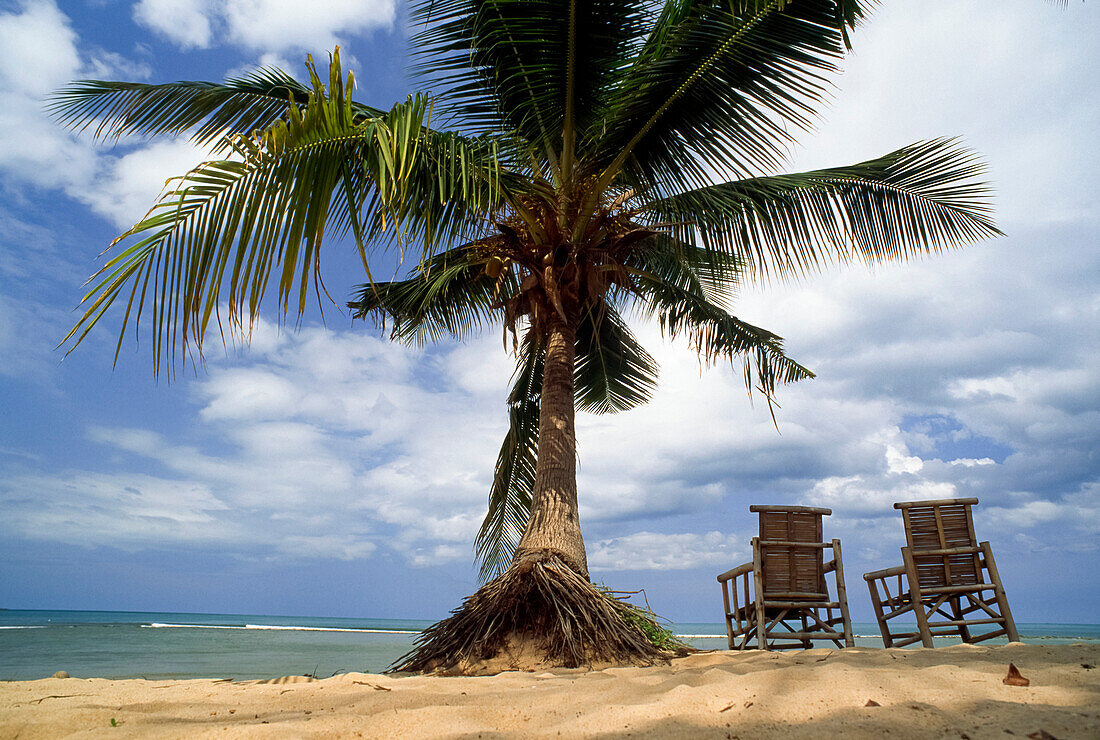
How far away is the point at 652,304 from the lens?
277 inches

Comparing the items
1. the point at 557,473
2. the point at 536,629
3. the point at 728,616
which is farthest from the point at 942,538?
the point at 536,629

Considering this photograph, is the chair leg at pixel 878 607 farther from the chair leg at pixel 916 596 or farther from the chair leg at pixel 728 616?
the chair leg at pixel 728 616

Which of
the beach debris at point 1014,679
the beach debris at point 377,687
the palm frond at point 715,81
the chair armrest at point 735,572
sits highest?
the palm frond at point 715,81

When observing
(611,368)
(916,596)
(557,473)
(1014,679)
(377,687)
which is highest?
(611,368)

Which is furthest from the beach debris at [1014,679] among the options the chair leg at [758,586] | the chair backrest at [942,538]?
the chair backrest at [942,538]

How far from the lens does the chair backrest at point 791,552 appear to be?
5043 mm

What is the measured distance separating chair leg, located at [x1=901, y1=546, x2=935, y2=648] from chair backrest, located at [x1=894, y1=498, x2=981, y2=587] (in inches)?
3.1

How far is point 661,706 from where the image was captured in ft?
6.77

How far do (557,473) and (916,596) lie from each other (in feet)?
9.47

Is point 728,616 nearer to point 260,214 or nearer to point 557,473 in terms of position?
point 557,473

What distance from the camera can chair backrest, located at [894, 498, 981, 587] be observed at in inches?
197

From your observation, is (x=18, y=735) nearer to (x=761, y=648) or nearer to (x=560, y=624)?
(x=560, y=624)

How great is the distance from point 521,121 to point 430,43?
2.96 ft

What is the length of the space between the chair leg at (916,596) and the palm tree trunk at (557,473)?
2478mm
